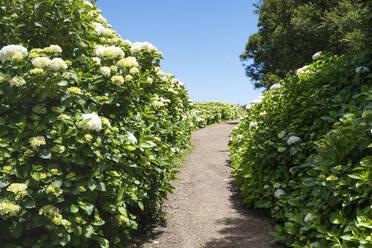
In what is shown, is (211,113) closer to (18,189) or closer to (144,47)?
(144,47)

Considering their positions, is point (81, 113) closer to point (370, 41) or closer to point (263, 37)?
point (370, 41)

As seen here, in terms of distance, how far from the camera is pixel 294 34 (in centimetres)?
1562

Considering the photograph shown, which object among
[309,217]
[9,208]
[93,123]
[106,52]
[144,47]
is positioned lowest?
[309,217]

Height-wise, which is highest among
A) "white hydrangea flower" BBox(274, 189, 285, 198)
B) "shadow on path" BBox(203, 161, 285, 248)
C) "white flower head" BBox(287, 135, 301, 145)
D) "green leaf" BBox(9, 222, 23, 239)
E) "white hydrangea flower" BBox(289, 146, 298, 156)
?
"white flower head" BBox(287, 135, 301, 145)

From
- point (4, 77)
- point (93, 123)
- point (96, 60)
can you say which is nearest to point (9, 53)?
point (4, 77)

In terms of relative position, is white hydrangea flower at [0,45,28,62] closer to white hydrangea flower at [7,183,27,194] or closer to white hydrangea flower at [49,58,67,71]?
white hydrangea flower at [49,58,67,71]

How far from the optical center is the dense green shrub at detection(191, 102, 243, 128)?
46.6 ft

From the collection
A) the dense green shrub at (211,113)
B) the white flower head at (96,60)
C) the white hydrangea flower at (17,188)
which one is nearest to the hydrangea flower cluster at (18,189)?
the white hydrangea flower at (17,188)

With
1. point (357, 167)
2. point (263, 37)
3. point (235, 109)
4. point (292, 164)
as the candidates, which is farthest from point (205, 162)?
point (263, 37)

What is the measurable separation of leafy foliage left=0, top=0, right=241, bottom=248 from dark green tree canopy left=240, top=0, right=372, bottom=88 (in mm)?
7974

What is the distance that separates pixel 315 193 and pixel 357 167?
0.61m

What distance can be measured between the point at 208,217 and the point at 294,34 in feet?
45.0

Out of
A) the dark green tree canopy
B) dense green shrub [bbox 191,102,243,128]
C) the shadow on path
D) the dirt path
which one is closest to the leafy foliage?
the dirt path

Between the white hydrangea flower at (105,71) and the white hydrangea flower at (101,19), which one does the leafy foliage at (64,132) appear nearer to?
the white hydrangea flower at (105,71)
